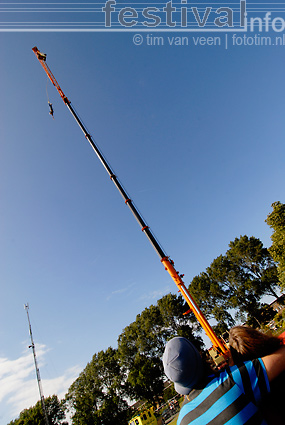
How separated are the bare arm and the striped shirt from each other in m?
0.03

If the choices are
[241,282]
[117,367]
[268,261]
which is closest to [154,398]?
[117,367]

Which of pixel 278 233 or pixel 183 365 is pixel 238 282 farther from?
pixel 183 365

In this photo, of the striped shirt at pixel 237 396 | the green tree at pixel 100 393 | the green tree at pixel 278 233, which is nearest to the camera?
the striped shirt at pixel 237 396

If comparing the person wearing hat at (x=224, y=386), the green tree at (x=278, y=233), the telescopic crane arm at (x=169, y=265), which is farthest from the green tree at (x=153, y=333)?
the person wearing hat at (x=224, y=386)

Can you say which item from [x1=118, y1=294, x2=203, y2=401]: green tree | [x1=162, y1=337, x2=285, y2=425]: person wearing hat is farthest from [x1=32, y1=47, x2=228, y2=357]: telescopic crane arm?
[x1=118, y1=294, x2=203, y2=401]: green tree

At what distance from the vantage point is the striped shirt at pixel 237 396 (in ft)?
5.55

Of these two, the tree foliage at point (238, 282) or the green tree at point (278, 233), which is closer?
the green tree at point (278, 233)

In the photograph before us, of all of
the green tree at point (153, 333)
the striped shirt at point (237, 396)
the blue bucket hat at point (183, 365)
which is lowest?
the striped shirt at point (237, 396)

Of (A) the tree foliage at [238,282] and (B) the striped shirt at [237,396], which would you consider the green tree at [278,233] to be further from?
(B) the striped shirt at [237,396]

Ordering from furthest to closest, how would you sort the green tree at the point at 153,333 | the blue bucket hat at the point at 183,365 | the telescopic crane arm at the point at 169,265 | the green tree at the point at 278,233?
the green tree at the point at 153,333 → the green tree at the point at 278,233 → the telescopic crane arm at the point at 169,265 → the blue bucket hat at the point at 183,365

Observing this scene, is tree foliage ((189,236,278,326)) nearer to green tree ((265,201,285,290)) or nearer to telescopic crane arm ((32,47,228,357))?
green tree ((265,201,285,290))

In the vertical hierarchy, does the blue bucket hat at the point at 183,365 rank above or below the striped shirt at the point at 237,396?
above

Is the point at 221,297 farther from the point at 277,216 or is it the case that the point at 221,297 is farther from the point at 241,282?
the point at 277,216

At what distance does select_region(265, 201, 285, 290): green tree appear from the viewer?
2934cm
